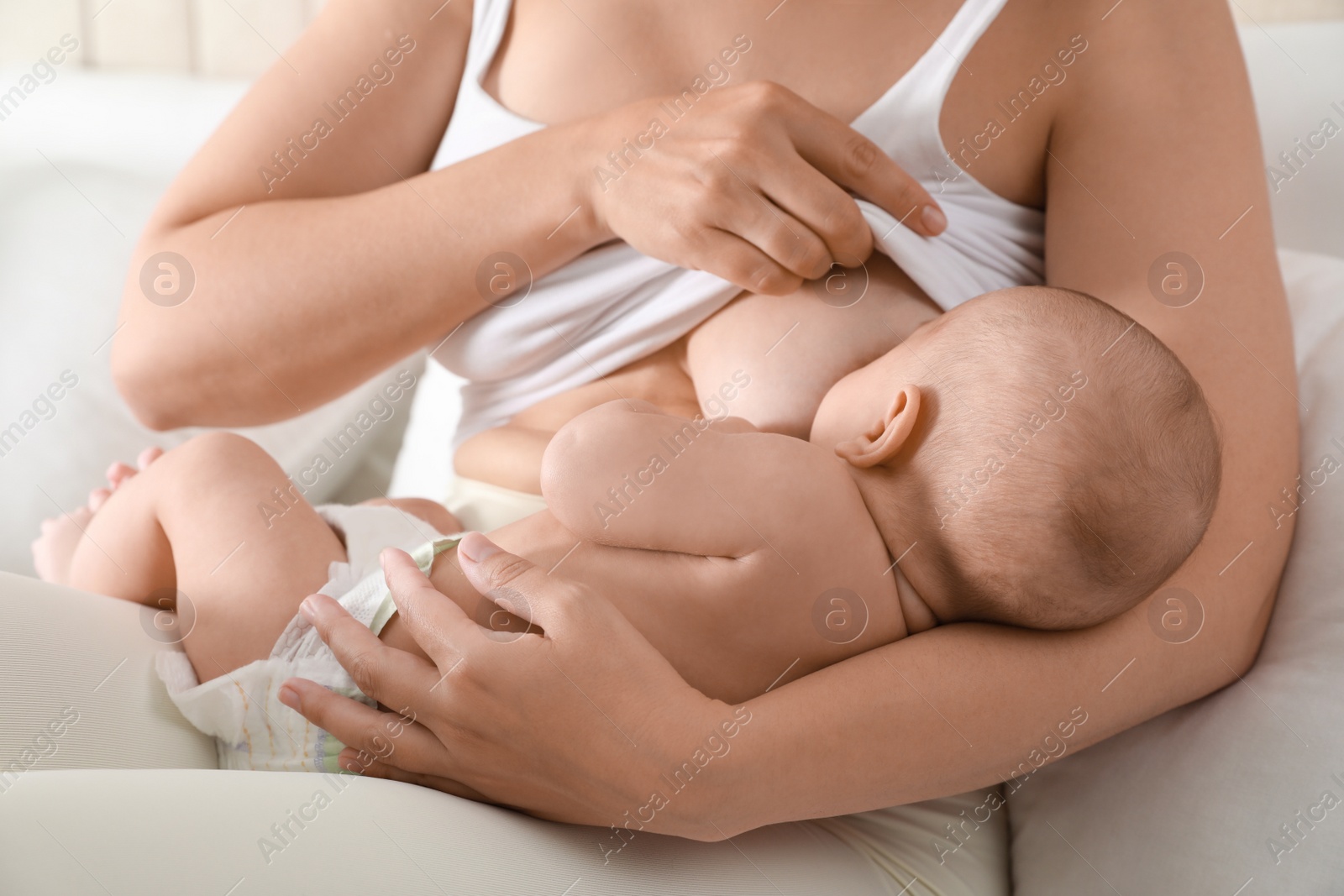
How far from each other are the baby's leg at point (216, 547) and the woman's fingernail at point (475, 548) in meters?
0.20

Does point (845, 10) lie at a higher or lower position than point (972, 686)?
higher

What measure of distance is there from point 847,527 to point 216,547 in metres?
0.55

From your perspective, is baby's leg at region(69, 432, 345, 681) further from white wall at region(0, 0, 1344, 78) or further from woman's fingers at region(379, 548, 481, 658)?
white wall at region(0, 0, 1344, 78)

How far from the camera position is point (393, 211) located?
3.11 feet

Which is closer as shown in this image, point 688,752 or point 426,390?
point 688,752

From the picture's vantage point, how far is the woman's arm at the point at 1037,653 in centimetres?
63

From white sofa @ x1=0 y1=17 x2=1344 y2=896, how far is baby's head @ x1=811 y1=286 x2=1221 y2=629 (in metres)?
0.17

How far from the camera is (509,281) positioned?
97cm

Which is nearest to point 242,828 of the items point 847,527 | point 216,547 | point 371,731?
point 371,731

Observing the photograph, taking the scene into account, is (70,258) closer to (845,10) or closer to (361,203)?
(361,203)

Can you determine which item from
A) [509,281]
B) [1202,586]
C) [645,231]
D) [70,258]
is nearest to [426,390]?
[70,258]

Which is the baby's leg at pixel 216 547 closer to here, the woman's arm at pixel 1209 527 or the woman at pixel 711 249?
the woman at pixel 711 249

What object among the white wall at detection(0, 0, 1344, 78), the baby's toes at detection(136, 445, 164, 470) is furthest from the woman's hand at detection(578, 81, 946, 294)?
the white wall at detection(0, 0, 1344, 78)

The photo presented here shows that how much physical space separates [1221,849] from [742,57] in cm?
84
